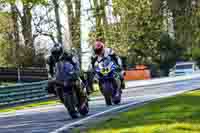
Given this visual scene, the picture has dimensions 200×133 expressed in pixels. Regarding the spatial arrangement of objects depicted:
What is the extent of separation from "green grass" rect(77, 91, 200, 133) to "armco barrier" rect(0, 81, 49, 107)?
1370 cm

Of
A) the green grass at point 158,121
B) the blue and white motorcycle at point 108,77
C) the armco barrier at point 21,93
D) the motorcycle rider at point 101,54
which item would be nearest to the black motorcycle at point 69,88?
the green grass at point 158,121

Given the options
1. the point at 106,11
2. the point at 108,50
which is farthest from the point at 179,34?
the point at 108,50

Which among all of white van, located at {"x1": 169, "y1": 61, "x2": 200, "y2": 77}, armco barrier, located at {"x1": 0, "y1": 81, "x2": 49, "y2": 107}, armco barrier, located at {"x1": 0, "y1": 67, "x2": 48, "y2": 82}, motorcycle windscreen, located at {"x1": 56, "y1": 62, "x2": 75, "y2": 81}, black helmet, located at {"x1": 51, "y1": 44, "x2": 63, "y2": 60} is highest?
black helmet, located at {"x1": 51, "y1": 44, "x2": 63, "y2": 60}

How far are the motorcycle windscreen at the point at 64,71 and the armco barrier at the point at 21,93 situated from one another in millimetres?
11908

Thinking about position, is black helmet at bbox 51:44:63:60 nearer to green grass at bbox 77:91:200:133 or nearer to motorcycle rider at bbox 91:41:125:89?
green grass at bbox 77:91:200:133

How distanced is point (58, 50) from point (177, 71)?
4113 cm

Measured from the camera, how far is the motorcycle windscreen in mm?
16234

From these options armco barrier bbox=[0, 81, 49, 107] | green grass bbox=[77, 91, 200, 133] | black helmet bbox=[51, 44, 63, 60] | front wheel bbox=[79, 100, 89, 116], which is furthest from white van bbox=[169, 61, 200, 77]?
green grass bbox=[77, 91, 200, 133]

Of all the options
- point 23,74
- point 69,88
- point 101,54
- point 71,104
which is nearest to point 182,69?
point 23,74

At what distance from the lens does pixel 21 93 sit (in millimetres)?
29406

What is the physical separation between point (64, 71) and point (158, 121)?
4.70 metres

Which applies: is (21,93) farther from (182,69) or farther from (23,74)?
(182,69)

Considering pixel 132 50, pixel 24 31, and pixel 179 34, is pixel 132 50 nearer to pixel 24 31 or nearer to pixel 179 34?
pixel 179 34

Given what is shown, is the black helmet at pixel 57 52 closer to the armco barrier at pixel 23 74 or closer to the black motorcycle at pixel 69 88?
the black motorcycle at pixel 69 88
